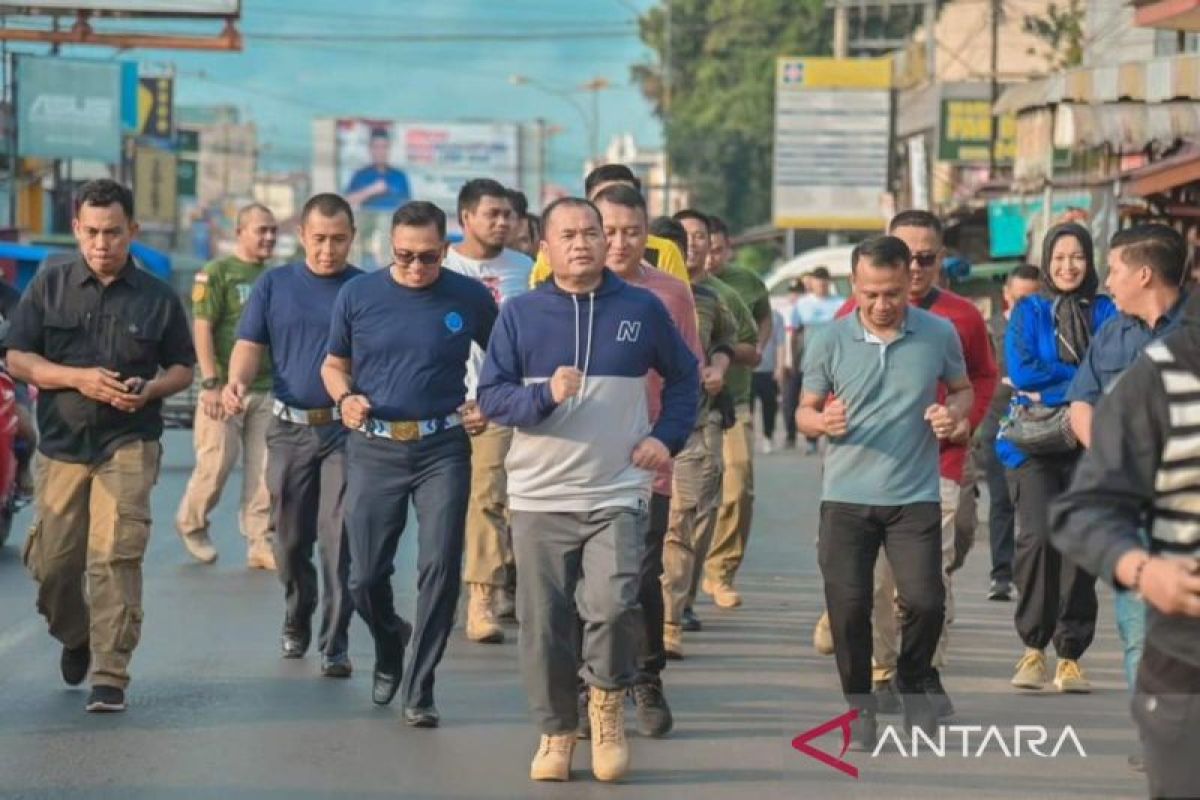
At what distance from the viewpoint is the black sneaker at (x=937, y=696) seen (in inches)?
375

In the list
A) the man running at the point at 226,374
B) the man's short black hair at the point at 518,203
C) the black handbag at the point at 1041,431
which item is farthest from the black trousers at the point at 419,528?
the man running at the point at 226,374

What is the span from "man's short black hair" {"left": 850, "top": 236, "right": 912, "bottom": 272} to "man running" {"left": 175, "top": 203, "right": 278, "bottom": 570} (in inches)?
219

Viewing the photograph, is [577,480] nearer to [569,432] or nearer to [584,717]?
[569,432]

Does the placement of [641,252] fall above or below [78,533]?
above

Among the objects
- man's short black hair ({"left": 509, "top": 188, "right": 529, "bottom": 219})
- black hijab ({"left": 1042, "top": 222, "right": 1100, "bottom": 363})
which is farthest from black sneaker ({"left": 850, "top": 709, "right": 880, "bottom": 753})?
man's short black hair ({"left": 509, "top": 188, "right": 529, "bottom": 219})

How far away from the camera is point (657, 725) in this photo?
9.57 m

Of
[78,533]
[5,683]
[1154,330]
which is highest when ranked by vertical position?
[1154,330]

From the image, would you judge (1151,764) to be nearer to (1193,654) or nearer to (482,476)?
(1193,654)

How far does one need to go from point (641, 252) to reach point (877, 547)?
4.71ft

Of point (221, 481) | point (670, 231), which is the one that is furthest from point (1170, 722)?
point (221, 481)

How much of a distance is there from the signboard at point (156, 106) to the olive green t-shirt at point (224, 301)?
186ft

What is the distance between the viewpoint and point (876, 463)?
9.31 m

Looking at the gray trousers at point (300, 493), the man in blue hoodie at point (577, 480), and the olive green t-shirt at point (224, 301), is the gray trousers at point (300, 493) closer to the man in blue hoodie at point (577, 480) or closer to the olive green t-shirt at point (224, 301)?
the man in blue hoodie at point (577, 480)

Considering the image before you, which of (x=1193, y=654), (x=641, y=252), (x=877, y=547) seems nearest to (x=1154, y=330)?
(x=877, y=547)
